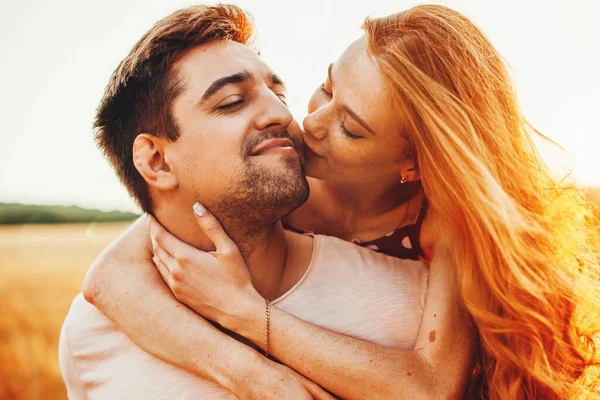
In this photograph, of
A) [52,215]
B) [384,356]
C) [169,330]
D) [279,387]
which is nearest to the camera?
[279,387]

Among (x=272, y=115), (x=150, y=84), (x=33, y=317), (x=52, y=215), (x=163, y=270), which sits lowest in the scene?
(x=52, y=215)

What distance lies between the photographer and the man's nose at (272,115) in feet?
9.32

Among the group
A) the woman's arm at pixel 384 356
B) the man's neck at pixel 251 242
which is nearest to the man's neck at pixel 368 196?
the man's neck at pixel 251 242

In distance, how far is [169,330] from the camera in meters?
2.67

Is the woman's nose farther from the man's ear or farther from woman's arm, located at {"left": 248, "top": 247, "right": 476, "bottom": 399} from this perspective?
woman's arm, located at {"left": 248, "top": 247, "right": 476, "bottom": 399}

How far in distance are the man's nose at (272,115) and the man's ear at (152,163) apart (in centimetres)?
62

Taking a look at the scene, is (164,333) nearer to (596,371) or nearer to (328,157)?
(328,157)

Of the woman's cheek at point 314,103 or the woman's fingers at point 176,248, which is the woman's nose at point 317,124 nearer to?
the woman's cheek at point 314,103

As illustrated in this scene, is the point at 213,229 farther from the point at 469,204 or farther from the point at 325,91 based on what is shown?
the point at 469,204

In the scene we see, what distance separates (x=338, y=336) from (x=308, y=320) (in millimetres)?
277

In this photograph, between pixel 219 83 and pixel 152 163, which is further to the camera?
pixel 152 163

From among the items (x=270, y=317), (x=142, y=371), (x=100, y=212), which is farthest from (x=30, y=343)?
(x=100, y=212)

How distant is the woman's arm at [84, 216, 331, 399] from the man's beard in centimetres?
56

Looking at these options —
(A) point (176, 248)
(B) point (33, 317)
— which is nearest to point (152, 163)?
(A) point (176, 248)
